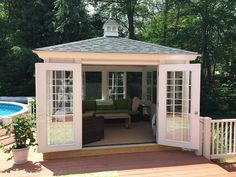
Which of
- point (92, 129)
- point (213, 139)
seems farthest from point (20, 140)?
point (213, 139)

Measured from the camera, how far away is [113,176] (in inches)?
178

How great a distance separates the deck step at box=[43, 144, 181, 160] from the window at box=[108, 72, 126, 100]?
14.3 ft

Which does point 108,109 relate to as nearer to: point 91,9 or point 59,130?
point 59,130

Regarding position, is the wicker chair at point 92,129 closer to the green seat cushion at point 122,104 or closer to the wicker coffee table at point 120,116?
the wicker coffee table at point 120,116

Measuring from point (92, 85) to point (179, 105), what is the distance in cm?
493

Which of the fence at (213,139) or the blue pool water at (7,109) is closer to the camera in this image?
the fence at (213,139)

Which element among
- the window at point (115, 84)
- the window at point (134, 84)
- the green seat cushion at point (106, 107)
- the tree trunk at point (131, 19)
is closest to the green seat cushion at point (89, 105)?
the green seat cushion at point (106, 107)

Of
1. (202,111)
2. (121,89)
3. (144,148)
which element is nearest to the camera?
(144,148)

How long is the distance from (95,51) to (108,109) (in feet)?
13.1

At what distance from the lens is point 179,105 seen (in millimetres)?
5902

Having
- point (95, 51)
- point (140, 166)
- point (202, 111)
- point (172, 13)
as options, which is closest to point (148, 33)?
point (172, 13)

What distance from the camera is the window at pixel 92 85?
10.1 meters

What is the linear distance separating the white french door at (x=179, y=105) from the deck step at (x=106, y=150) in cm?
26

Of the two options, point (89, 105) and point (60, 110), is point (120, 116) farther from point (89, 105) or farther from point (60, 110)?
point (60, 110)
